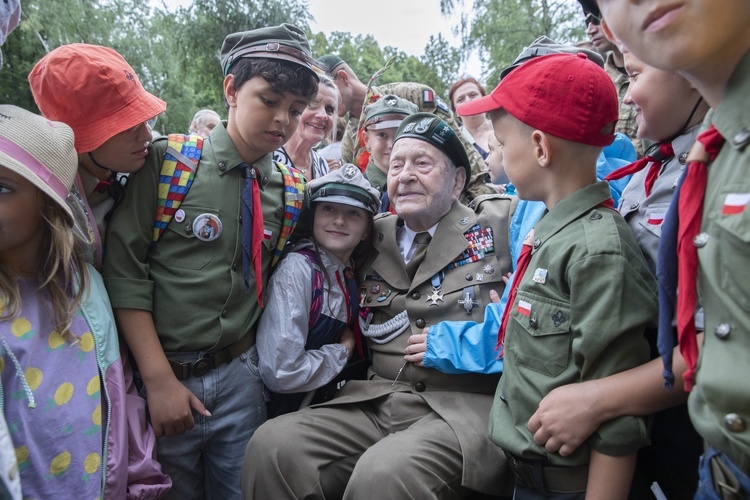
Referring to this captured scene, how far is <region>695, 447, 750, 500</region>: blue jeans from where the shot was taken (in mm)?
Answer: 1149

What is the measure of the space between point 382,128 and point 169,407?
7.43 ft

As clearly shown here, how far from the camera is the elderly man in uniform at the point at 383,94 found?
3.91 meters

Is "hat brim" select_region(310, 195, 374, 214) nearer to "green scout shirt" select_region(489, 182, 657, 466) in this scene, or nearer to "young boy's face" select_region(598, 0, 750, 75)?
"green scout shirt" select_region(489, 182, 657, 466)

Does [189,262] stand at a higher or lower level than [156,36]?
lower

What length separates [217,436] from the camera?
2.38 metres

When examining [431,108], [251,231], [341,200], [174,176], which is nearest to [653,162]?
[341,200]

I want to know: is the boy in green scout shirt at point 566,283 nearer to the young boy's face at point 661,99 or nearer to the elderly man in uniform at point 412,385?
the young boy's face at point 661,99

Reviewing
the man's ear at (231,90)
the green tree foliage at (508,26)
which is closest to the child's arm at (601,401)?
the man's ear at (231,90)

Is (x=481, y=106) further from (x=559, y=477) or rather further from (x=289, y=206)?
(x=559, y=477)

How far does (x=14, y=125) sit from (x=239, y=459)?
5.31 feet

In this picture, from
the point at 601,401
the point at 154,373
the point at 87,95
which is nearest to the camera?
the point at 601,401

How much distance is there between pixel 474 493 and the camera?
88.8 inches

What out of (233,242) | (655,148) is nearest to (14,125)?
(233,242)

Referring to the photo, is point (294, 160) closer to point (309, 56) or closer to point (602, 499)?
point (309, 56)
